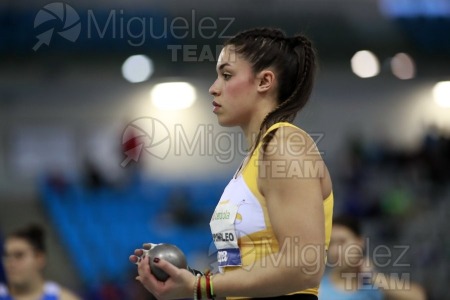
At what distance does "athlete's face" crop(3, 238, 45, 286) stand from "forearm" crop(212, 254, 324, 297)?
367cm

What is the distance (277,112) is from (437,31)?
792 cm

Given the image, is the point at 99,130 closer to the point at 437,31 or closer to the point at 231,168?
the point at 231,168

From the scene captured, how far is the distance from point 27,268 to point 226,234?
3651mm

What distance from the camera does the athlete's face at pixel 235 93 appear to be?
8.02 ft

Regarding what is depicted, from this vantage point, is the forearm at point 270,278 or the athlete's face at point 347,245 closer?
the forearm at point 270,278

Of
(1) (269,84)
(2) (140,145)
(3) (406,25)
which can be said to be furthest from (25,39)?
(1) (269,84)

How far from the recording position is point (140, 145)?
9203 mm

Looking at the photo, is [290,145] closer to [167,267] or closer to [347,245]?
[167,267]

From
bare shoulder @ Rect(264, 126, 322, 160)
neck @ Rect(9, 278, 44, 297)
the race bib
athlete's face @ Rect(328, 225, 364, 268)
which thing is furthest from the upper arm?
neck @ Rect(9, 278, 44, 297)

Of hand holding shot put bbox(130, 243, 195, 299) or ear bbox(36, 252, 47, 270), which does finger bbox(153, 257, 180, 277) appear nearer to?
hand holding shot put bbox(130, 243, 195, 299)

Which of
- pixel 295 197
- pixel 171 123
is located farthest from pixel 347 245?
pixel 171 123

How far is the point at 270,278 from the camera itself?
7.12 ft

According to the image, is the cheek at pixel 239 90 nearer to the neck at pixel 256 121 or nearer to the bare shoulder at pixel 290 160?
the neck at pixel 256 121

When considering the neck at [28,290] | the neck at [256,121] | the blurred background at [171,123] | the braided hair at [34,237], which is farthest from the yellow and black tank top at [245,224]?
the blurred background at [171,123]
